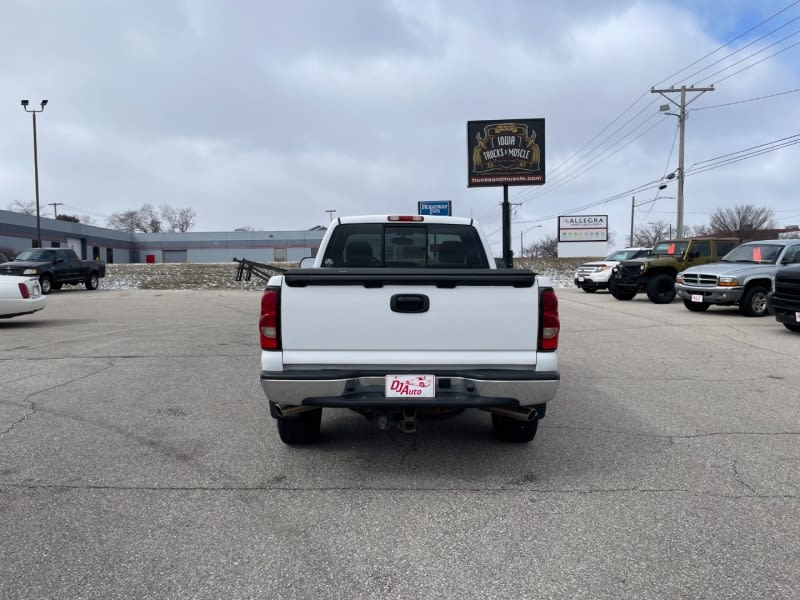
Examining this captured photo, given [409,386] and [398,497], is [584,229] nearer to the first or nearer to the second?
[409,386]

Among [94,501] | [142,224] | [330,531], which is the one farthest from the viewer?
[142,224]

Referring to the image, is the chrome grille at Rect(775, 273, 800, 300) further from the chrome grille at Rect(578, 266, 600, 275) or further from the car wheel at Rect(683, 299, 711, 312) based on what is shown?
the chrome grille at Rect(578, 266, 600, 275)

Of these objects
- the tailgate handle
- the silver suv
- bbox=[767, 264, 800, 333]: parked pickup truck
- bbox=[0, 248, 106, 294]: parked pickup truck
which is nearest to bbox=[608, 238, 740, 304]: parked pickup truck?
the silver suv

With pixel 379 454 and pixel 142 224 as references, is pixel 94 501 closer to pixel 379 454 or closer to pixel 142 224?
pixel 379 454

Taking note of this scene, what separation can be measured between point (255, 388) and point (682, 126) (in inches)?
1314

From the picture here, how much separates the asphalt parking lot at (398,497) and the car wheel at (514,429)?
11 centimetres

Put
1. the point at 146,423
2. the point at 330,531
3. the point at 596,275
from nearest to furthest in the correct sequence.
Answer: the point at 330,531, the point at 146,423, the point at 596,275

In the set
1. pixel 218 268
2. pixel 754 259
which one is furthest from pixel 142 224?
pixel 754 259

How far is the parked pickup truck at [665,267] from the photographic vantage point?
18.2 m

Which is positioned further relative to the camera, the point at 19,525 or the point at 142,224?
the point at 142,224

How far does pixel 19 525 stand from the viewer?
3.37 m

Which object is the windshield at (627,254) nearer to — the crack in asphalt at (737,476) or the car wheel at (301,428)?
the crack in asphalt at (737,476)

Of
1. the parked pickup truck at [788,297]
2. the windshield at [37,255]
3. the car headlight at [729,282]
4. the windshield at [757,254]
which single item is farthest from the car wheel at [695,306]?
the windshield at [37,255]

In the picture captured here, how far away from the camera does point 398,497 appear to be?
3.78 metres
